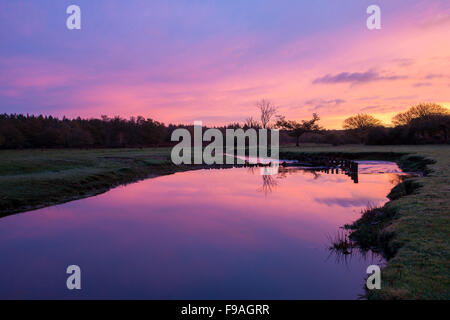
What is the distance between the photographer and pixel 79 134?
82375 millimetres

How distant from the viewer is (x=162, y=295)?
6.71 meters

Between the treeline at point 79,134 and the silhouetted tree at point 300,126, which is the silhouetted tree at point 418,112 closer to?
the silhouetted tree at point 300,126

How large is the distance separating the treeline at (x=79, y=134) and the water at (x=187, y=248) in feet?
231

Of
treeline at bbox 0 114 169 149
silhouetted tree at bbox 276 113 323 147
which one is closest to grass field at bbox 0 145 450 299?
silhouetted tree at bbox 276 113 323 147

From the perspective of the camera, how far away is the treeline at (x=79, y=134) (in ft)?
253

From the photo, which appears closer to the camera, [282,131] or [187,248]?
[187,248]

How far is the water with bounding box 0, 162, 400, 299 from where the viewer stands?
699cm

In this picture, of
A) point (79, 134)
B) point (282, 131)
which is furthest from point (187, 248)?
point (79, 134)

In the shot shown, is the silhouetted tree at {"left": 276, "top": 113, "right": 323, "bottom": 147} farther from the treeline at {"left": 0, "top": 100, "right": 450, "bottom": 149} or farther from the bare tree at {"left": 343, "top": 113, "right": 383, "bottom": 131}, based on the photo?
the bare tree at {"left": 343, "top": 113, "right": 383, "bottom": 131}

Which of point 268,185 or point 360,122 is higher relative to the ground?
point 360,122

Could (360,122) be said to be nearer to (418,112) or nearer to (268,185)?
(418,112)

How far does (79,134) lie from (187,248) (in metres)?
81.6

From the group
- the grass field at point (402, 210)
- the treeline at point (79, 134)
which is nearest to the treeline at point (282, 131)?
the treeline at point (79, 134)

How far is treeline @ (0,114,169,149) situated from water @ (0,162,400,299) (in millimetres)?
70401
